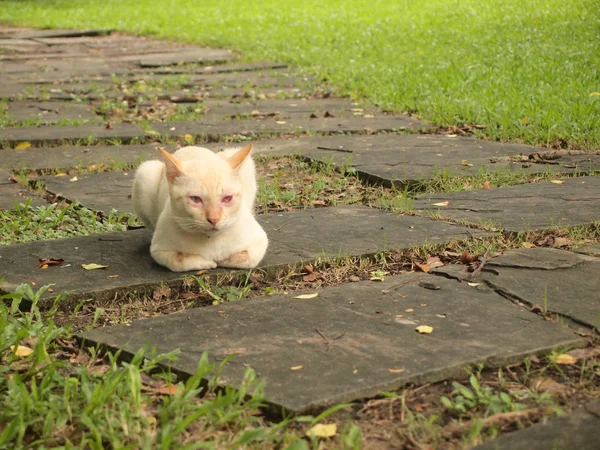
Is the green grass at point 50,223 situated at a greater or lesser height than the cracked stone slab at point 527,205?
lesser

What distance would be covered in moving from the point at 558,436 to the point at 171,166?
182 cm

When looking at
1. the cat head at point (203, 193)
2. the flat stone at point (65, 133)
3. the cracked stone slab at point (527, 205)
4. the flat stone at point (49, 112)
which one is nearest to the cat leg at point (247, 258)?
the cat head at point (203, 193)

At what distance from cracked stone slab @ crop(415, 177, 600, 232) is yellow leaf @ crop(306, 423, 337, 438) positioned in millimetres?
1938

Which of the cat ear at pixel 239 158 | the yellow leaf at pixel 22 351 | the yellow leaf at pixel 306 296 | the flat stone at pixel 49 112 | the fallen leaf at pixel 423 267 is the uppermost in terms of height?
the cat ear at pixel 239 158

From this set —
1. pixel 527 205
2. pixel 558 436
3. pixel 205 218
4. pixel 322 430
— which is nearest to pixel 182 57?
pixel 527 205

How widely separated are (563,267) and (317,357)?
4.20 feet

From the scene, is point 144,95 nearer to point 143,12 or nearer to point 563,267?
point 563,267

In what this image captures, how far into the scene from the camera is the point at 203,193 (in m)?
3.20

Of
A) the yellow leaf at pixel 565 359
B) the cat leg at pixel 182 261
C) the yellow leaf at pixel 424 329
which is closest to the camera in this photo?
the yellow leaf at pixel 565 359

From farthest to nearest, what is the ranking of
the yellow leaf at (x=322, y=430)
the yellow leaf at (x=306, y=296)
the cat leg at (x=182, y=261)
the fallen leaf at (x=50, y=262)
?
the fallen leaf at (x=50, y=262) → the cat leg at (x=182, y=261) → the yellow leaf at (x=306, y=296) → the yellow leaf at (x=322, y=430)

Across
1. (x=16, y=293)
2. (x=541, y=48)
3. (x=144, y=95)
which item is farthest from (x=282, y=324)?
(x=541, y=48)

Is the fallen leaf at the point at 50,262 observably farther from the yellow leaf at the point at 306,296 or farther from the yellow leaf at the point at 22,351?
the yellow leaf at the point at 306,296

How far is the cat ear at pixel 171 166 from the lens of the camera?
321 centimetres

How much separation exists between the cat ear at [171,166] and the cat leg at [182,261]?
11.9 inches
